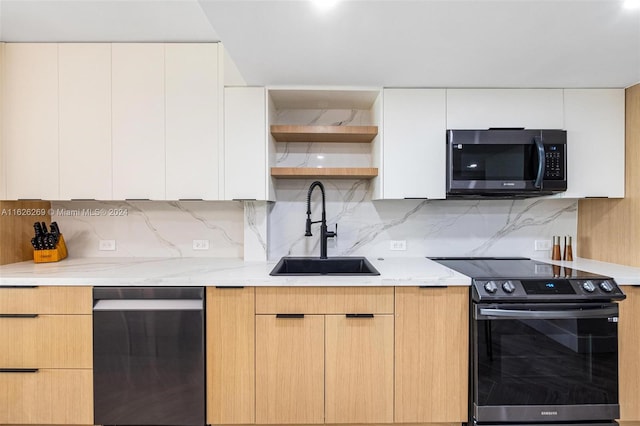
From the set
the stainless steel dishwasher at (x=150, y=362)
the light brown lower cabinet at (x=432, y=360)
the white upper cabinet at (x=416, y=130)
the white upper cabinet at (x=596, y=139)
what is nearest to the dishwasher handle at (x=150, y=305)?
the stainless steel dishwasher at (x=150, y=362)

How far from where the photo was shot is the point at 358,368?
173 cm

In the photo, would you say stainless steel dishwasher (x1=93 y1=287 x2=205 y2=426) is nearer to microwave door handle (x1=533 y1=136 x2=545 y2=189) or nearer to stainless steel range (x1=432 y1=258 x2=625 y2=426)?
stainless steel range (x1=432 y1=258 x2=625 y2=426)

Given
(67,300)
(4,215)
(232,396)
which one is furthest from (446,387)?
(4,215)

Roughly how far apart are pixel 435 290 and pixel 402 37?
1290 mm

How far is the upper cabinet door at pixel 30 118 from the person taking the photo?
2.06 meters

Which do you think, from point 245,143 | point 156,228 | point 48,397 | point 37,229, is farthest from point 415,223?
point 37,229

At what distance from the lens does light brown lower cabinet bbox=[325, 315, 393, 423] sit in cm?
173

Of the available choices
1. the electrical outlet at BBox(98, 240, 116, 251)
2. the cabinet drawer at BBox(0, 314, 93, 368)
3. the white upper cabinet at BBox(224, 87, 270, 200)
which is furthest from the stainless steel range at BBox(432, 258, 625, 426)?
the electrical outlet at BBox(98, 240, 116, 251)

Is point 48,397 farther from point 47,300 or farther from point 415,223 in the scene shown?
point 415,223

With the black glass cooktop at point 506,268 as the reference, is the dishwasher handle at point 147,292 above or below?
below

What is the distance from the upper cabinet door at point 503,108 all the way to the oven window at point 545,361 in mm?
1217

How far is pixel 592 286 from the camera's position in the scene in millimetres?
1696

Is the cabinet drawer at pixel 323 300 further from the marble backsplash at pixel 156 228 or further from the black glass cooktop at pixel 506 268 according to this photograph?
the marble backsplash at pixel 156 228

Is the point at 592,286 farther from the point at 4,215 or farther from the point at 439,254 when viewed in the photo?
the point at 4,215
